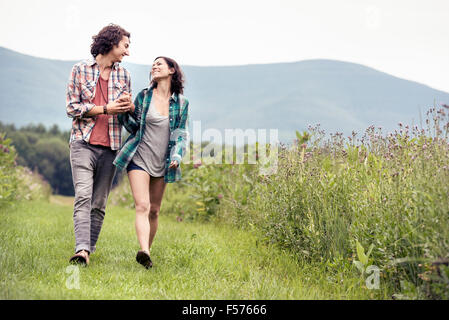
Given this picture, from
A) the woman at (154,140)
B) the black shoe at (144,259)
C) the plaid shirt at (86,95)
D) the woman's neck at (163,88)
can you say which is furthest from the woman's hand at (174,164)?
the black shoe at (144,259)

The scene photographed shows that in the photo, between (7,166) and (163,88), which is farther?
(7,166)

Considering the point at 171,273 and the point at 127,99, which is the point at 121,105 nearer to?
the point at 127,99

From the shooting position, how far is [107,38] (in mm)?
4887

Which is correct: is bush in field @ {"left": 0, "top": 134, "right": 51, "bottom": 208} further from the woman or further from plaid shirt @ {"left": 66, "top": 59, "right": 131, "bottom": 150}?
the woman

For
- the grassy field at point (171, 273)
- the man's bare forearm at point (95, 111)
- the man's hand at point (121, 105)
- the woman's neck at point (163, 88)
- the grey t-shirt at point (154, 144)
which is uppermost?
the woman's neck at point (163, 88)

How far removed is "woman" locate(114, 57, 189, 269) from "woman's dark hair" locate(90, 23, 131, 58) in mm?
462

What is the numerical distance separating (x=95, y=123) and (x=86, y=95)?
304 mm

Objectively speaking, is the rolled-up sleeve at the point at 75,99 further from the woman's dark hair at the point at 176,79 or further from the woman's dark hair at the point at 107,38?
the woman's dark hair at the point at 176,79

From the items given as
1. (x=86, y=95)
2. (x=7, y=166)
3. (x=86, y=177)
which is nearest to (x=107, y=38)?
(x=86, y=95)

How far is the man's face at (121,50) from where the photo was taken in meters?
4.92

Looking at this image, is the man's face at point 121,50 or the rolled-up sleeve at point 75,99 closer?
the rolled-up sleeve at point 75,99

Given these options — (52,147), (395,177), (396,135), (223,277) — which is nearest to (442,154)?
(395,177)

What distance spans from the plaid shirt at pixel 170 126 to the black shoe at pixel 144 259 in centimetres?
81

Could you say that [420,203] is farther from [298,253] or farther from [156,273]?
[156,273]
